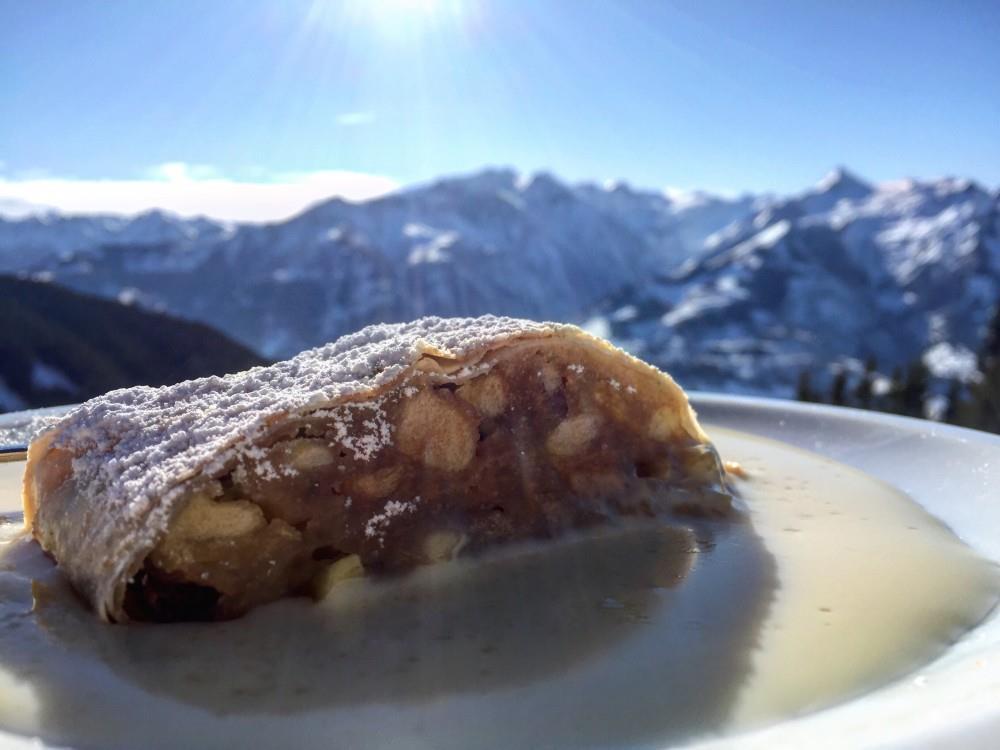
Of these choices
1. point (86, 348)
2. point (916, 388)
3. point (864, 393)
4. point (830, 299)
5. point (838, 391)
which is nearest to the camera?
point (86, 348)

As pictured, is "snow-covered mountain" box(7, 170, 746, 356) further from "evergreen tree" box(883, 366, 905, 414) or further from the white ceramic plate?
the white ceramic plate

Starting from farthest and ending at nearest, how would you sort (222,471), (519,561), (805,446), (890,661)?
(805,446) < (519,561) < (222,471) < (890,661)

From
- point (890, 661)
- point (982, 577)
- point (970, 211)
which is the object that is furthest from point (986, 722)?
point (970, 211)

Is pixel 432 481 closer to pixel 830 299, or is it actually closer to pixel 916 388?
pixel 916 388

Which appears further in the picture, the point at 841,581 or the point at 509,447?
the point at 509,447

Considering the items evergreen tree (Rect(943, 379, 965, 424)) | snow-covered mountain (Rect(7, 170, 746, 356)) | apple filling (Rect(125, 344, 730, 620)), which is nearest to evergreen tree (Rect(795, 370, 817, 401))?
evergreen tree (Rect(943, 379, 965, 424))

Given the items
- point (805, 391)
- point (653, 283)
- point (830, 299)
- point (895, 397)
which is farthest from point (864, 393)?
point (830, 299)

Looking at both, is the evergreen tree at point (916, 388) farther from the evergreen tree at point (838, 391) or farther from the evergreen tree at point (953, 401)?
the evergreen tree at point (838, 391)

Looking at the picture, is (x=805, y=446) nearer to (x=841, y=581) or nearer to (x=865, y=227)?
(x=841, y=581)
